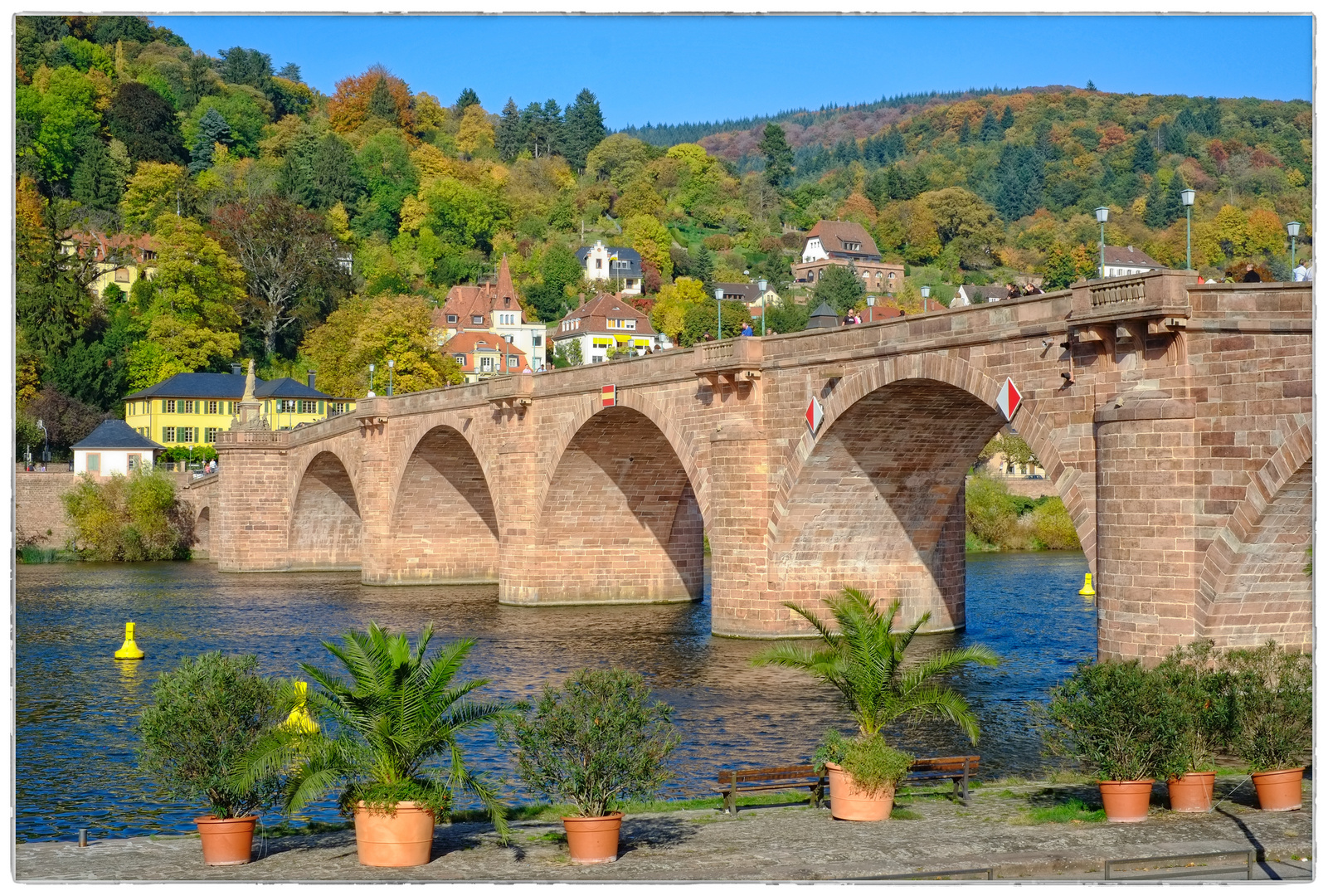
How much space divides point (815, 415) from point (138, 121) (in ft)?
396

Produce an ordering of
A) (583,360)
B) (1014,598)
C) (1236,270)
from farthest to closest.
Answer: (583,360) → (1014,598) → (1236,270)

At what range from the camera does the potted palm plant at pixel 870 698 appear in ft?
64.6

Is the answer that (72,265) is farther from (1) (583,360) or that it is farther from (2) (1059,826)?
(2) (1059,826)

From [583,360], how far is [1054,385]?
370 ft

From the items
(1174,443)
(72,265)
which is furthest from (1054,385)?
(72,265)

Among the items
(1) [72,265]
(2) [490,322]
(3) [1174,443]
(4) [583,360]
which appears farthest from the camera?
(2) [490,322]

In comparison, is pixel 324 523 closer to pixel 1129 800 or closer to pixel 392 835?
pixel 392 835

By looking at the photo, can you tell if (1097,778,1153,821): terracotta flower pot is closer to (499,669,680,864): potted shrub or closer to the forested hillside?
(499,669,680,864): potted shrub

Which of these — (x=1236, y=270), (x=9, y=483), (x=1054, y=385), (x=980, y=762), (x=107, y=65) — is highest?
(x=107, y=65)

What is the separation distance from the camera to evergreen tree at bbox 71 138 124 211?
445 ft

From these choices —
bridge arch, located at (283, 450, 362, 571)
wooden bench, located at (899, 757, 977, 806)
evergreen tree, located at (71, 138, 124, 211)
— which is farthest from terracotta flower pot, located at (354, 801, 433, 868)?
evergreen tree, located at (71, 138, 124, 211)

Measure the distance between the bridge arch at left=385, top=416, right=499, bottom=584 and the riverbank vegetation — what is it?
21.8 m

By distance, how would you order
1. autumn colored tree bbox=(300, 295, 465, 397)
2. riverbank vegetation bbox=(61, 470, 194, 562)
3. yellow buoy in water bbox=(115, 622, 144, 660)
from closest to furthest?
1. yellow buoy in water bbox=(115, 622, 144, 660)
2. riverbank vegetation bbox=(61, 470, 194, 562)
3. autumn colored tree bbox=(300, 295, 465, 397)

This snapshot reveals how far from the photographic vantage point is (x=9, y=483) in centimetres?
1559
